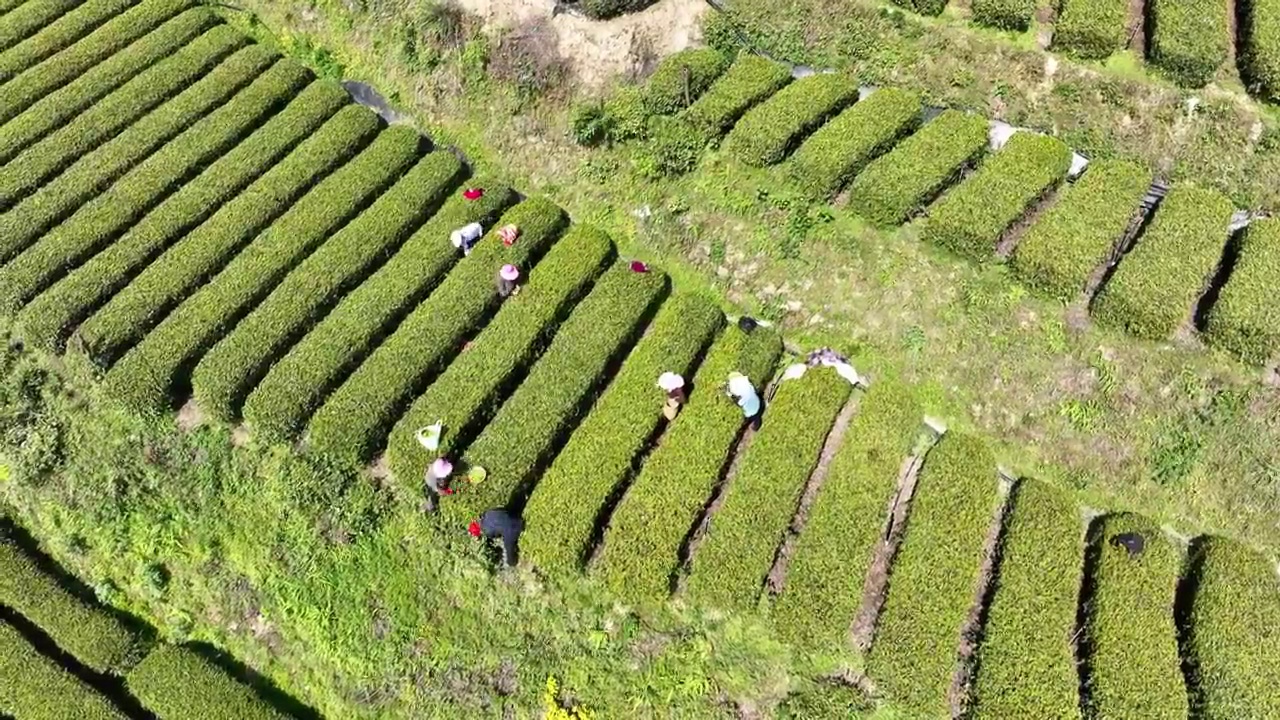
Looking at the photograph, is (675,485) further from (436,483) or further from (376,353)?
(376,353)

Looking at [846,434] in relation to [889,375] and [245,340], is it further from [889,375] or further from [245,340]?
[245,340]

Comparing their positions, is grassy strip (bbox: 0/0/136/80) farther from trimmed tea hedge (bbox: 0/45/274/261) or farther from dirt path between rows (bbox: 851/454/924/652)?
dirt path between rows (bbox: 851/454/924/652)

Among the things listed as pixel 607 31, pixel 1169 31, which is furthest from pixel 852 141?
pixel 1169 31

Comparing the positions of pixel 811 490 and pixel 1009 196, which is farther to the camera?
pixel 1009 196

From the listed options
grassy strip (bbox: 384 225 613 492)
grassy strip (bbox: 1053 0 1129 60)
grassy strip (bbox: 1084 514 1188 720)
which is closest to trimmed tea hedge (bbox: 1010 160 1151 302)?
grassy strip (bbox: 1053 0 1129 60)

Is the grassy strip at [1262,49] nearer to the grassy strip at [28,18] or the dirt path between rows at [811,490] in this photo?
the dirt path between rows at [811,490]

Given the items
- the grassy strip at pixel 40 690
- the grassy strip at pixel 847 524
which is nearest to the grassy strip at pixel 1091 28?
the grassy strip at pixel 847 524
